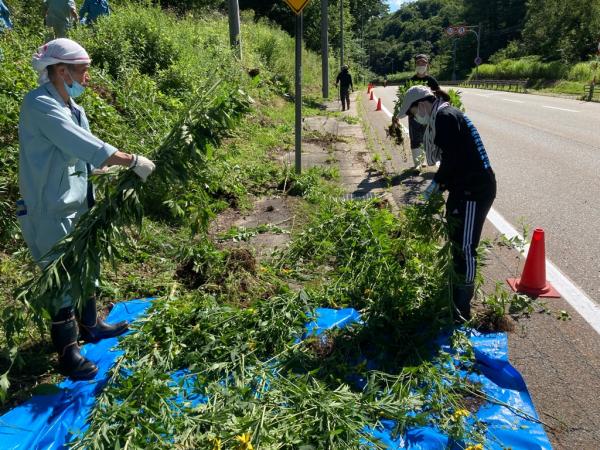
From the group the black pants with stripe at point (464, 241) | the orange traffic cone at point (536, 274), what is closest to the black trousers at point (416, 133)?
the orange traffic cone at point (536, 274)

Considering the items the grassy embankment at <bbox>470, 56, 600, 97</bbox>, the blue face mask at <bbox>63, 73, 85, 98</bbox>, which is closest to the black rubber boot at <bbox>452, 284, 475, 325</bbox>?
the blue face mask at <bbox>63, 73, 85, 98</bbox>

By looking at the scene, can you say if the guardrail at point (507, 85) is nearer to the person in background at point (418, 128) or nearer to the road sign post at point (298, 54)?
the person in background at point (418, 128)

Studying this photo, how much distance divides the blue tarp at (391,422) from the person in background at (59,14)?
768cm

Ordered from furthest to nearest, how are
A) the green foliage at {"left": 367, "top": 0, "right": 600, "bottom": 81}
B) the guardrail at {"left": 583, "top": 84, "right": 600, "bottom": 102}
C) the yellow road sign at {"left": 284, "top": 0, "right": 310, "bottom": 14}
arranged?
the green foliage at {"left": 367, "top": 0, "right": 600, "bottom": 81}
the guardrail at {"left": 583, "top": 84, "right": 600, "bottom": 102}
the yellow road sign at {"left": 284, "top": 0, "right": 310, "bottom": 14}

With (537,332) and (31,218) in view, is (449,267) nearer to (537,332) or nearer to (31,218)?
(537,332)

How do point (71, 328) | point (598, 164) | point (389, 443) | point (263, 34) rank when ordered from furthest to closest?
point (263, 34)
point (598, 164)
point (71, 328)
point (389, 443)

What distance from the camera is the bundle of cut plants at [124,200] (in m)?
2.93

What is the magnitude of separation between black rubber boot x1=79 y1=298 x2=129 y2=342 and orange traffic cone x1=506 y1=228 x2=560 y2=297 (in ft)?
11.8

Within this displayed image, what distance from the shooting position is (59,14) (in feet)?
29.0

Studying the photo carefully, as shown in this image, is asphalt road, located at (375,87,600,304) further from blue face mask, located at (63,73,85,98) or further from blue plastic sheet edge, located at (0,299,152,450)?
blue face mask, located at (63,73,85,98)

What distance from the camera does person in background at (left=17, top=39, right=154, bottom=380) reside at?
2.93 metres

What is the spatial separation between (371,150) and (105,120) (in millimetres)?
6493

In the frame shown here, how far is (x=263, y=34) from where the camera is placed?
793 inches

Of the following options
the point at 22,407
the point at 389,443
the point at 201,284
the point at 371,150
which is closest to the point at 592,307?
the point at 389,443
